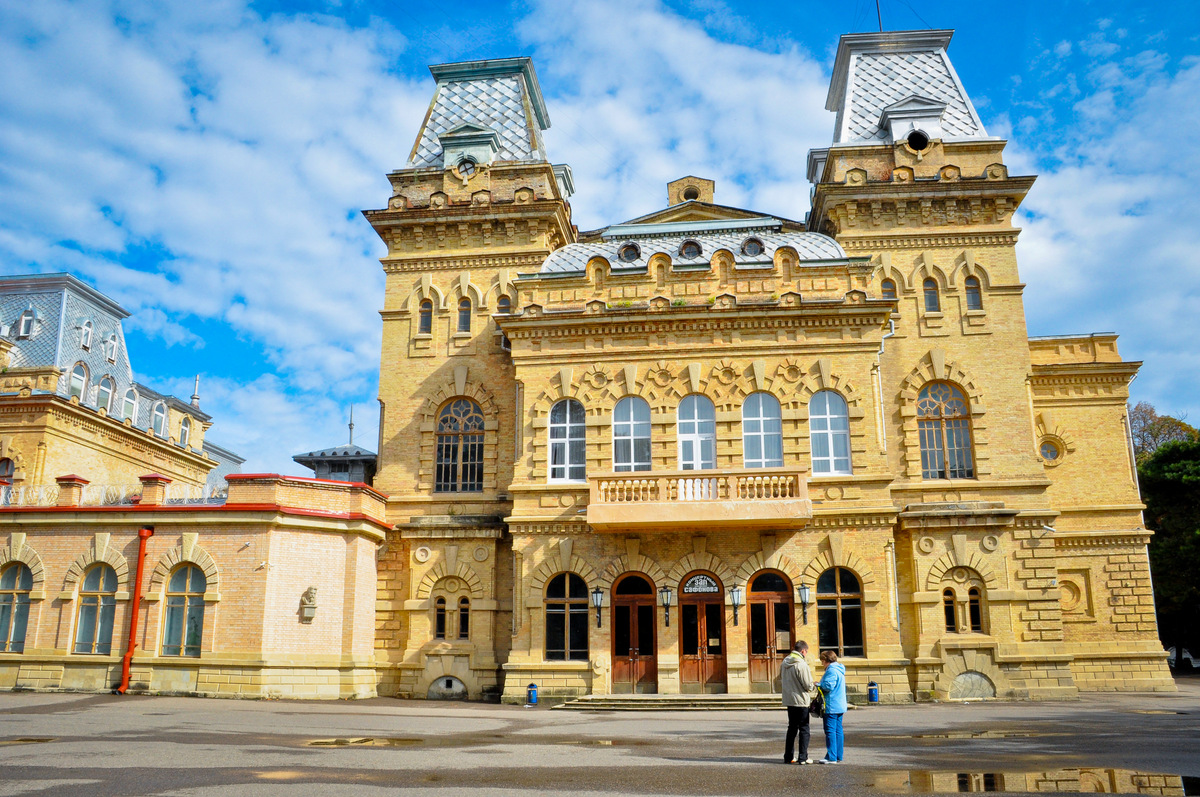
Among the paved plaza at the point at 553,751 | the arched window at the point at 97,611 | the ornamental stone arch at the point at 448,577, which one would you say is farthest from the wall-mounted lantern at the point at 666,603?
the arched window at the point at 97,611

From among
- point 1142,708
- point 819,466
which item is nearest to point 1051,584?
point 1142,708

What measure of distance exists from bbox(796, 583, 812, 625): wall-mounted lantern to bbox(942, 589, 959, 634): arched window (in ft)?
14.2

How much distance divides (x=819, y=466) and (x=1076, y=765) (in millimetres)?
14921

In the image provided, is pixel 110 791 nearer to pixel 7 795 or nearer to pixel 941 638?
pixel 7 795

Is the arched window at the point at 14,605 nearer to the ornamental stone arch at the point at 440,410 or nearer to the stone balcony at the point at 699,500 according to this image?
the ornamental stone arch at the point at 440,410

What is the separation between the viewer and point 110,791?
9.98m

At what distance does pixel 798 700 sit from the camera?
41.8 ft

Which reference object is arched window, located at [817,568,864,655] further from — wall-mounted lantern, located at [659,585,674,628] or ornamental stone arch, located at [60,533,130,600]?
ornamental stone arch, located at [60,533,130,600]

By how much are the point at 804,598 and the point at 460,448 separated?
12.0 m

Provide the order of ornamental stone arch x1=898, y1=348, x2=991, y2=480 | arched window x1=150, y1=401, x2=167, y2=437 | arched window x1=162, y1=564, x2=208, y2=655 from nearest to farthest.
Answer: arched window x1=162, y1=564, x2=208, y2=655, ornamental stone arch x1=898, y1=348, x2=991, y2=480, arched window x1=150, y1=401, x2=167, y2=437

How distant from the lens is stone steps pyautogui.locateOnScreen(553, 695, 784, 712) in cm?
2383

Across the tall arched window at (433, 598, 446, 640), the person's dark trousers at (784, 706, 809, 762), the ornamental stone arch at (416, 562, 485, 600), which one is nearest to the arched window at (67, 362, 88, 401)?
the ornamental stone arch at (416, 562, 485, 600)

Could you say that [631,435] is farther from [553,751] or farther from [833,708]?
[833,708]

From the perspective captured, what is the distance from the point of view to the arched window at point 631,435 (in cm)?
2762
